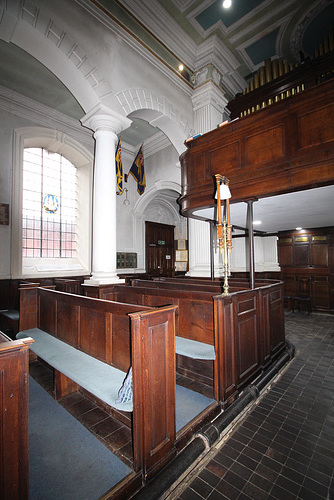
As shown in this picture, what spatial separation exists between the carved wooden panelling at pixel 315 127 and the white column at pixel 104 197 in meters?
2.98

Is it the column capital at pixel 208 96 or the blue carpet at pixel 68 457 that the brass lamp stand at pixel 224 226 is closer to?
the blue carpet at pixel 68 457

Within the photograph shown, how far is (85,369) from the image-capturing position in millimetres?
2139

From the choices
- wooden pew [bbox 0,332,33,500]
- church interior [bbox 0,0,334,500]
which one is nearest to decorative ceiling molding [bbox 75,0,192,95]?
church interior [bbox 0,0,334,500]

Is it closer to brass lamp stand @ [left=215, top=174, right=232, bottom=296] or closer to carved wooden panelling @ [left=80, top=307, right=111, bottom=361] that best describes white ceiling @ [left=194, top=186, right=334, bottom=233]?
brass lamp stand @ [left=215, top=174, right=232, bottom=296]

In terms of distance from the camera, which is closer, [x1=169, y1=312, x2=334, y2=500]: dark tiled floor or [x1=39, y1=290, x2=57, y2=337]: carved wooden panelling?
[x1=169, y1=312, x2=334, y2=500]: dark tiled floor

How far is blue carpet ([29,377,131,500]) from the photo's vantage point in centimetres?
146

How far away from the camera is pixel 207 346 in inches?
102

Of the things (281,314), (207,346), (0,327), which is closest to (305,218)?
(281,314)

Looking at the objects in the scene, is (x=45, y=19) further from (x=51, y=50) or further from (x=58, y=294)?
(x=58, y=294)

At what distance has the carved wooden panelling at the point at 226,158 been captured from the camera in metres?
3.67

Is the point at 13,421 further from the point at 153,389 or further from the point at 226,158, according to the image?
the point at 226,158

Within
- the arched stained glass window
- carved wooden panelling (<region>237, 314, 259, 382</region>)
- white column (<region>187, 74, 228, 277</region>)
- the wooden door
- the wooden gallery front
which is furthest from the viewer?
the wooden door

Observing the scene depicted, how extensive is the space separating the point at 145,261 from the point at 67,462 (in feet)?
24.0

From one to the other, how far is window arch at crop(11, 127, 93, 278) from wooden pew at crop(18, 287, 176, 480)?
11.0 ft
